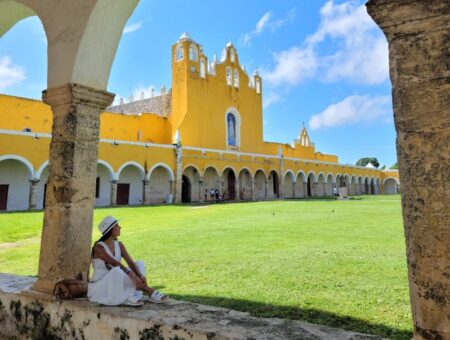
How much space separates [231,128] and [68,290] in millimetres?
28155

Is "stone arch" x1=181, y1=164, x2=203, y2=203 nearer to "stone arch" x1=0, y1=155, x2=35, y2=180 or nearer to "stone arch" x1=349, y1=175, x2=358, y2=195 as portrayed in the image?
"stone arch" x1=0, y1=155, x2=35, y2=180

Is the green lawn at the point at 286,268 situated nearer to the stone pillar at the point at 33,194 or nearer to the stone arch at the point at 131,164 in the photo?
the stone pillar at the point at 33,194

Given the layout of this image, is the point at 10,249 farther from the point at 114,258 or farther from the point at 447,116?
the point at 447,116

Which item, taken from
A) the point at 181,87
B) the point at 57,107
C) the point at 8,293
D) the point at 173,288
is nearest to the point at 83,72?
the point at 57,107

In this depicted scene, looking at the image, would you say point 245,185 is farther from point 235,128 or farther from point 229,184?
point 235,128

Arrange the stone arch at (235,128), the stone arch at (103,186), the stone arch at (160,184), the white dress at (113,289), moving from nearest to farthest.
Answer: the white dress at (113,289) < the stone arch at (103,186) < the stone arch at (160,184) < the stone arch at (235,128)

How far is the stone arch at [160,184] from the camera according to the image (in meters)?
22.8

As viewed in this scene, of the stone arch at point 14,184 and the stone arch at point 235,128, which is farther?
the stone arch at point 235,128

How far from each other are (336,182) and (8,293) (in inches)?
1511

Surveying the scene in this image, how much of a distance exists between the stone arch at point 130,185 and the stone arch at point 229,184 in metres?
7.54

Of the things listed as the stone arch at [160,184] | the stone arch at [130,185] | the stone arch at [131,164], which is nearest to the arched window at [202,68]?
the stone arch at [160,184]

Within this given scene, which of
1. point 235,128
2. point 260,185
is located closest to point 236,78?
point 235,128

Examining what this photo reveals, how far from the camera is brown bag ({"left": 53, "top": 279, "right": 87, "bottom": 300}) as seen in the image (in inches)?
108

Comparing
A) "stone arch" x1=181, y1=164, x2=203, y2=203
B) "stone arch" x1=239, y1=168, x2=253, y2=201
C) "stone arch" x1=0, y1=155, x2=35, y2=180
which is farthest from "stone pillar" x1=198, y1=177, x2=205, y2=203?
"stone arch" x1=0, y1=155, x2=35, y2=180
